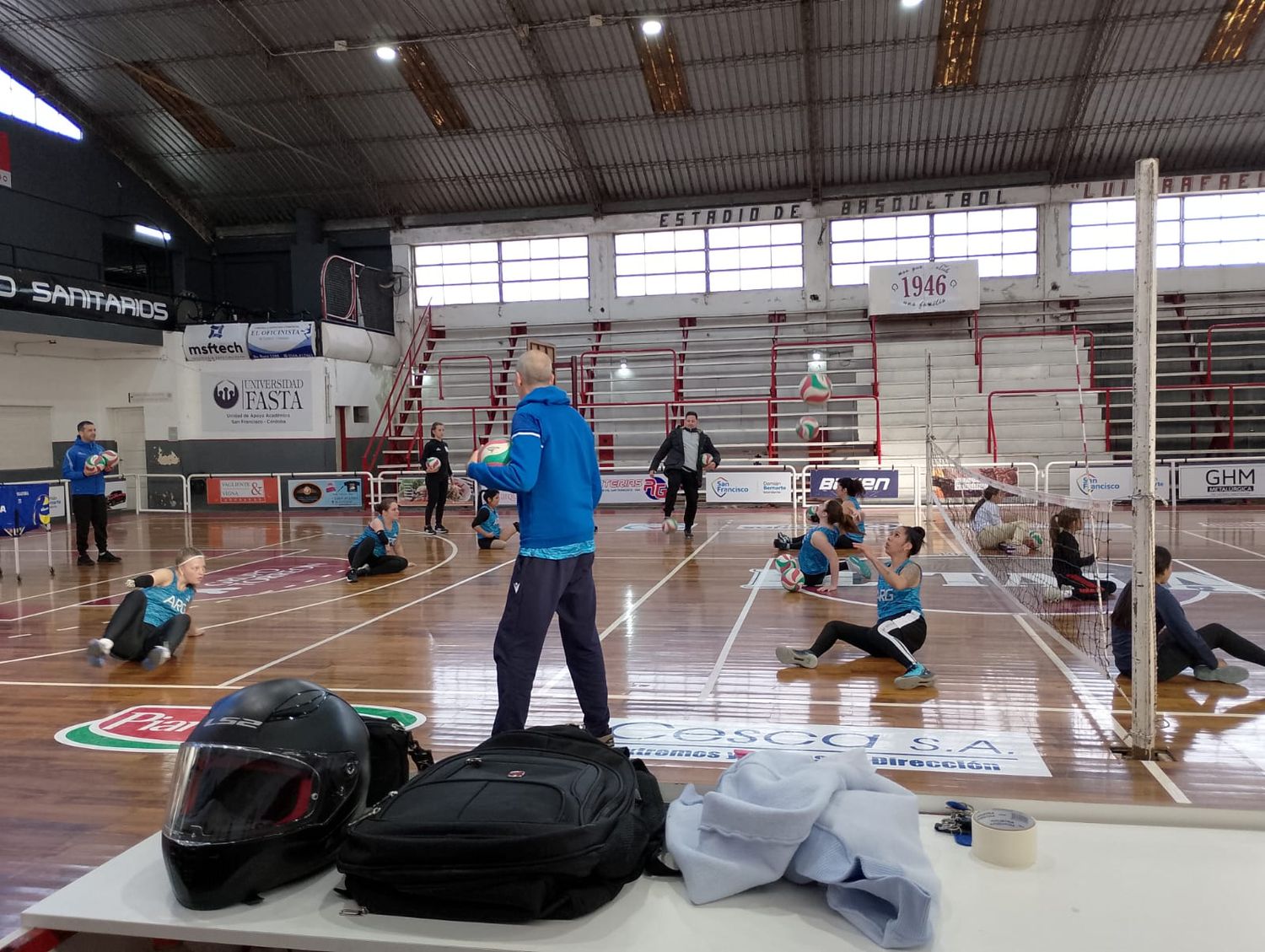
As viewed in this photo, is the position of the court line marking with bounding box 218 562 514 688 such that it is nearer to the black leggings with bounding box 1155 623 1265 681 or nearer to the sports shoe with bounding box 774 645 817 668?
the sports shoe with bounding box 774 645 817 668

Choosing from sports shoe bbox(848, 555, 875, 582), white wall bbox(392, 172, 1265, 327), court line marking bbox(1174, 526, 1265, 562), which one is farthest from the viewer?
white wall bbox(392, 172, 1265, 327)

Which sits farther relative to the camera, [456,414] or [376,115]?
[456,414]

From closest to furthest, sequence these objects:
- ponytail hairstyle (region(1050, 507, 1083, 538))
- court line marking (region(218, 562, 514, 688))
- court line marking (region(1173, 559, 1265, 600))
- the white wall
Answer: court line marking (region(218, 562, 514, 688)) < ponytail hairstyle (region(1050, 507, 1083, 538)) < court line marking (region(1173, 559, 1265, 600)) < the white wall

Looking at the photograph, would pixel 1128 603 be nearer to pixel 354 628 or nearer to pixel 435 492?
pixel 354 628

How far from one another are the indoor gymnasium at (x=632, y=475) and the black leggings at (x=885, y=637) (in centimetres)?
3

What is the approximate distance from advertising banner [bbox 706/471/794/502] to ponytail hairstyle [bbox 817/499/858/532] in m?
8.17

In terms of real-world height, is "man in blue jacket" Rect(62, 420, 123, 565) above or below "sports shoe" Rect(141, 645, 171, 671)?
above

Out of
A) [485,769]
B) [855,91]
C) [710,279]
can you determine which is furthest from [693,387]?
[485,769]

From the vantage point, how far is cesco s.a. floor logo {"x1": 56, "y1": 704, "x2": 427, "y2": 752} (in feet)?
16.4

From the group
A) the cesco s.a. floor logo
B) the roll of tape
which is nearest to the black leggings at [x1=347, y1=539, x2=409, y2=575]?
the cesco s.a. floor logo

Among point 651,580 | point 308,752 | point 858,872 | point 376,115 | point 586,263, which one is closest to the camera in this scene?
point 858,872

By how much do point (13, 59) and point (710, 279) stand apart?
15551 mm

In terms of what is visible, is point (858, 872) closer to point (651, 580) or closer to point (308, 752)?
point (308, 752)

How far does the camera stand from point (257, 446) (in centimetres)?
2120
